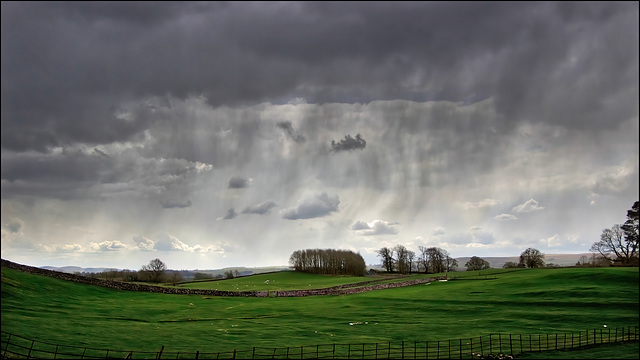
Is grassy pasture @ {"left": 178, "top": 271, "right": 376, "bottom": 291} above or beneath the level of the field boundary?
beneath

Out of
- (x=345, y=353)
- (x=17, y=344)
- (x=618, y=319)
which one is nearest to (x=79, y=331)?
(x=17, y=344)

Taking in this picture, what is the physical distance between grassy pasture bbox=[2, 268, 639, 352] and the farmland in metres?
0.14

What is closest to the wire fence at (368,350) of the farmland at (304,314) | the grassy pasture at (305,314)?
the grassy pasture at (305,314)

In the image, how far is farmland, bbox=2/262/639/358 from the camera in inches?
2016

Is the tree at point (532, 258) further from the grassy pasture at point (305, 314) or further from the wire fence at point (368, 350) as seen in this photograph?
the wire fence at point (368, 350)

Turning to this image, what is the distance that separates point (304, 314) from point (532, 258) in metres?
139

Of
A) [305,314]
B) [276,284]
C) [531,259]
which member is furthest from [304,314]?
[531,259]

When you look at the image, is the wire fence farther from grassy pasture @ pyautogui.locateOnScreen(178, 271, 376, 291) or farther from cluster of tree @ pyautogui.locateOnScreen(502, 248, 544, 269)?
cluster of tree @ pyautogui.locateOnScreen(502, 248, 544, 269)

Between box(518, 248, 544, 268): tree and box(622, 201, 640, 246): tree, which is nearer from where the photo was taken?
box(622, 201, 640, 246): tree

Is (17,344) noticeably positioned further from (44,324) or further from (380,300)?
(380,300)

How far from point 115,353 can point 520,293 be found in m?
72.7

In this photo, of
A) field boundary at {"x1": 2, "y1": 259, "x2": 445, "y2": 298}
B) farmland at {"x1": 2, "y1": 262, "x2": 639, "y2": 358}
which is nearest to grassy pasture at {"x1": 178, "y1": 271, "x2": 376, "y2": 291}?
field boundary at {"x1": 2, "y1": 259, "x2": 445, "y2": 298}

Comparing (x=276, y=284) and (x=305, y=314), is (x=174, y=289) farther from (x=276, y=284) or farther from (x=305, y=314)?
(x=276, y=284)

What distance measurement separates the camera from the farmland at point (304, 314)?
168 feet
